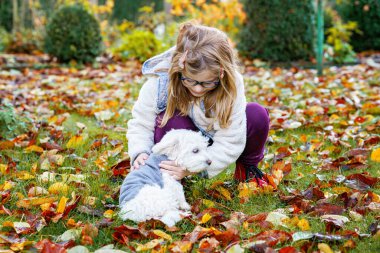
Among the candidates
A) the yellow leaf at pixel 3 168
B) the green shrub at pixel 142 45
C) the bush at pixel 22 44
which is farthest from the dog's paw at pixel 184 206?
the bush at pixel 22 44

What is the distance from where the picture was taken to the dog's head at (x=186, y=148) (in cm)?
243

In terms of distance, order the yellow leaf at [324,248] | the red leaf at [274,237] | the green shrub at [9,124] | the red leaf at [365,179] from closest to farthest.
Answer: the yellow leaf at [324,248] → the red leaf at [274,237] → the red leaf at [365,179] → the green shrub at [9,124]

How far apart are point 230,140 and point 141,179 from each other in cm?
51

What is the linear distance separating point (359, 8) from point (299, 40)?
6.44ft

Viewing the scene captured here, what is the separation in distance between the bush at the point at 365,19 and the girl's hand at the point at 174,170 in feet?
24.6

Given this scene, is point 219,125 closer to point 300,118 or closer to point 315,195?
point 315,195

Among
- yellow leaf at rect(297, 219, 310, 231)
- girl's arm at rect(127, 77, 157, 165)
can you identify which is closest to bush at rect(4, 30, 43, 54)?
girl's arm at rect(127, 77, 157, 165)

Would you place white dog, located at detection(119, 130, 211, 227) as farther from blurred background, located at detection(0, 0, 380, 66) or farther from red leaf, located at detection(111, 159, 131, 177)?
blurred background, located at detection(0, 0, 380, 66)

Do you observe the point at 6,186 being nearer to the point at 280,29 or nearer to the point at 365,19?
the point at 280,29

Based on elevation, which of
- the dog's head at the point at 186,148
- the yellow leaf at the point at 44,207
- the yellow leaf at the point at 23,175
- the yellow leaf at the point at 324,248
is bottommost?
the yellow leaf at the point at 23,175

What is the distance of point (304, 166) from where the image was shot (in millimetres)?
3154

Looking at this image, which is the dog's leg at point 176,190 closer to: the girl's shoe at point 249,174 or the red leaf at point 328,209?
the girl's shoe at point 249,174

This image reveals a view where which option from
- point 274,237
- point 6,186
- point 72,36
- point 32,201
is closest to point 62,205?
point 32,201

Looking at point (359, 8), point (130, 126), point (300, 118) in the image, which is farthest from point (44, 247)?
point (359, 8)
